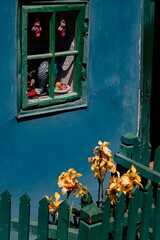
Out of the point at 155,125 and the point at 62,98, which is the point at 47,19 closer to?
the point at 62,98

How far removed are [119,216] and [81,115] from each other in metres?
1.66

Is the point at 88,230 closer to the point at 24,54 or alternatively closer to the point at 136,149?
the point at 136,149

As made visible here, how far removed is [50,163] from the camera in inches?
205

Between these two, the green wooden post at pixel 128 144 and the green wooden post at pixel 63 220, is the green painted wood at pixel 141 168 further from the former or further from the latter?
the green wooden post at pixel 63 220

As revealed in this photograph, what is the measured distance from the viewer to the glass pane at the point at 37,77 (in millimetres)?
5020

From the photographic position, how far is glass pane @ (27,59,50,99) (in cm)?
502

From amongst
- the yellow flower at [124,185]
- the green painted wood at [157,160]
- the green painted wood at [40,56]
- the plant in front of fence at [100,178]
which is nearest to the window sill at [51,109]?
the green painted wood at [40,56]

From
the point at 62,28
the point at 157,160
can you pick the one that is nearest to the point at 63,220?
the point at 157,160

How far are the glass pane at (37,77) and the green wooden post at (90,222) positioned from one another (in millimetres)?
1722

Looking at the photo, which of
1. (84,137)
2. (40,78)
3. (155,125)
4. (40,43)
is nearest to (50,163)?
(84,137)

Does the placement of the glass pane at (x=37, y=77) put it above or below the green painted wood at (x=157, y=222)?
above

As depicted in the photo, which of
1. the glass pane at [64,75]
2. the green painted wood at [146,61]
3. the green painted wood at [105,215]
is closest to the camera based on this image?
the green painted wood at [105,215]

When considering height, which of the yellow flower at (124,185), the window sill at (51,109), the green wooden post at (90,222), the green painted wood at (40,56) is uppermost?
the green painted wood at (40,56)

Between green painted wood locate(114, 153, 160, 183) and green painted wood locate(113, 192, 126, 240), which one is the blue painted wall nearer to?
green painted wood locate(114, 153, 160, 183)
